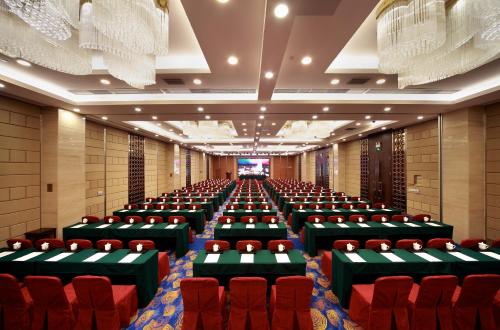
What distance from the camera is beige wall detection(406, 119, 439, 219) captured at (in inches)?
345

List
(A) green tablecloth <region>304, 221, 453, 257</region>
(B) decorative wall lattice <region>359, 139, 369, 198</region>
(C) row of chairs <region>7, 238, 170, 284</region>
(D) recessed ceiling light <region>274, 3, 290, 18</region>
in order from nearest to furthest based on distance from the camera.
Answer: (D) recessed ceiling light <region>274, 3, 290, 18</region> < (C) row of chairs <region>7, 238, 170, 284</region> < (A) green tablecloth <region>304, 221, 453, 257</region> < (B) decorative wall lattice <region>359, 139, 369, 198</region>

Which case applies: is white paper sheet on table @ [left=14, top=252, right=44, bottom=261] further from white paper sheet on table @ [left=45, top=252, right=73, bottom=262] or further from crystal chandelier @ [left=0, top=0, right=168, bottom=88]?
crystal chandelier @ [left=0, top=0, right=168, bottom=88]

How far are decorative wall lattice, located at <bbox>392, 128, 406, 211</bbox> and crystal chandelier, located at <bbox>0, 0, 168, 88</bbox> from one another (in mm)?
11845

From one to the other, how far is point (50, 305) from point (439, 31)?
6316mm

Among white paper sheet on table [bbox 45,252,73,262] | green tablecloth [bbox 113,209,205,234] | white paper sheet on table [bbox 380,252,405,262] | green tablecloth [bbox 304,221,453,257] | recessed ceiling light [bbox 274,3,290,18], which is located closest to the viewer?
recessed ceiling light [bbox 274,3,290,18]

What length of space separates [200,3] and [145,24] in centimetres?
90

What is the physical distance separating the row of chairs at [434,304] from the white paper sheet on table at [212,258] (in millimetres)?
2519

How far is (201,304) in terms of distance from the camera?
3.10 meters

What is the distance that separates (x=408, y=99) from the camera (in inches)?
272

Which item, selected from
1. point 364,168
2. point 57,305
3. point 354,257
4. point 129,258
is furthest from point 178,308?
point 364,168

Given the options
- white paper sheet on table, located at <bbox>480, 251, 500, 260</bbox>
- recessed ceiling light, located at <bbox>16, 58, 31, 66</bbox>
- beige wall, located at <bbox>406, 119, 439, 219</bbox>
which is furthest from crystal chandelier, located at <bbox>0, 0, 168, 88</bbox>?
beige wall, located at <bbox>406, 119, 439, 219</bbox>

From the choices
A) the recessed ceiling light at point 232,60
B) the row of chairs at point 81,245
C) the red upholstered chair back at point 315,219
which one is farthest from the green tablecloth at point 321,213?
the recessed ceiling light at point 232,60

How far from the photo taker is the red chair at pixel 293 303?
304 centimetres

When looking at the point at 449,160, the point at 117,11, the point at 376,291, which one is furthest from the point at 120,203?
the point at 449,160
